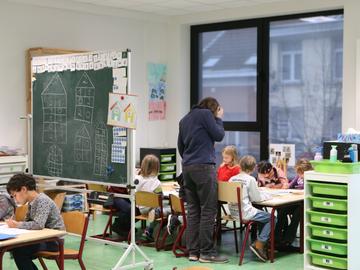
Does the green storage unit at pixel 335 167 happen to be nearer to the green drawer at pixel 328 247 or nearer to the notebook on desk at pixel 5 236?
the green drawer at pixel 328 247

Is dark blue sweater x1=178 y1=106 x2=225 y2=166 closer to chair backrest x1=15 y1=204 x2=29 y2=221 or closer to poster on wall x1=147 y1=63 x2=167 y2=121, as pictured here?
chair backrest x1=15 y1=204 x2=29 y2=221

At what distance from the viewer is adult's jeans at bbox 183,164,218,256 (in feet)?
18.7

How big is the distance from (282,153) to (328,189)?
3210 mm

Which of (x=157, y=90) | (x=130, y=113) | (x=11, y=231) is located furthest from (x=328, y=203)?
(x=157, y=90)

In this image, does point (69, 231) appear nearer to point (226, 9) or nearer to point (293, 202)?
point (293, 202)

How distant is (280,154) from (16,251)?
477 cm

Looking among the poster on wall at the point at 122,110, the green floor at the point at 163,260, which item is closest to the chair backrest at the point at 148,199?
the green floor at the point at 163,260

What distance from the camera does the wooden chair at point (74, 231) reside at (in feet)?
14.4

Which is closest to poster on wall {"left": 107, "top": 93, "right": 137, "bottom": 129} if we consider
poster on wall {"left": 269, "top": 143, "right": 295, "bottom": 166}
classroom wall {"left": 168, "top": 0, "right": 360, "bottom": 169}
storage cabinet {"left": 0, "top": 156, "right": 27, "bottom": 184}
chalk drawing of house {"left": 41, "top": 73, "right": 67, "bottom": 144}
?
chalk drawing of house {"left": 41, "top": 73, "right": 67, "bottom": 144}

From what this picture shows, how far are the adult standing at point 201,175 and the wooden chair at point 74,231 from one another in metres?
1.42

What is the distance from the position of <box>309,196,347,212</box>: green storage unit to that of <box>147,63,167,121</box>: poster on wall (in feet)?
14.5

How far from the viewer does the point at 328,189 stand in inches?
200

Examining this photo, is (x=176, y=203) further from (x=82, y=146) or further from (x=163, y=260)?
(x=82, y=146)

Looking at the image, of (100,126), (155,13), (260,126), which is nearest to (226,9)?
(155,13)
